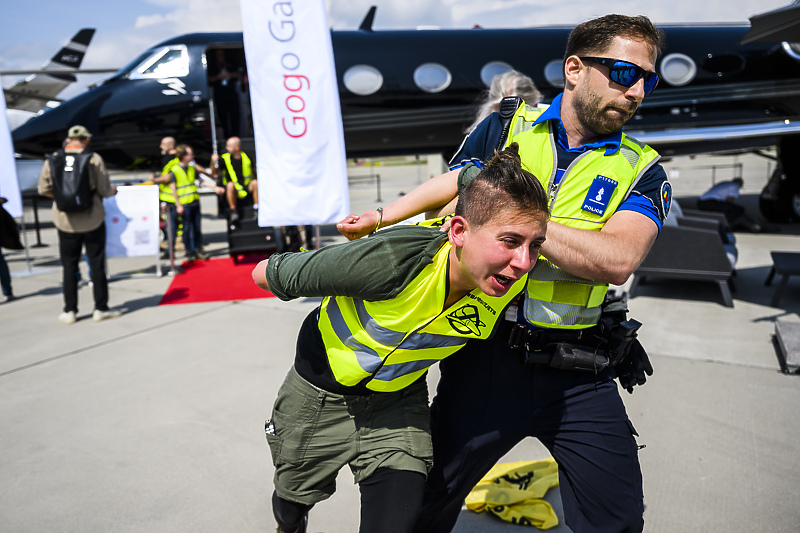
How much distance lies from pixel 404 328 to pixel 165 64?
9568 mm

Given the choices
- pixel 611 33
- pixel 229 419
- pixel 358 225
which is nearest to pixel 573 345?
pixel 358 225

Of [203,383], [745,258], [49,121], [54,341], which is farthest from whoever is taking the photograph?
[49,121]

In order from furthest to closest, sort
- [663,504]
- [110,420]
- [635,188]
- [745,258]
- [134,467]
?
1. [745,258]
2. [110,420]
3. [134,467]
4. [663,504]
5. [635,188]

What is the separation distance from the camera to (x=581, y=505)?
1685 mm

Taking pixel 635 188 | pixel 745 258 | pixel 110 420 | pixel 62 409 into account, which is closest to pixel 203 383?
pixel 110 420

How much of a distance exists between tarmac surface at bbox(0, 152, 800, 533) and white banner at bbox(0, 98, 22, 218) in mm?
2115

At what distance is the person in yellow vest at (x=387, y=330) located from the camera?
4.66 ft

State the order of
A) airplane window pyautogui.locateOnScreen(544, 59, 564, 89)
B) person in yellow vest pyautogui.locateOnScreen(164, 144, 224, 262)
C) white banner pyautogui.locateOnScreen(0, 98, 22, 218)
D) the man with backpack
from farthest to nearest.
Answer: airplane window pyautogui.locateOnScreen(544, 59, 564, 89), person in yellow vest pyautogui.locateOnScreen(164, 144, 224, 262), white banner pyautogui.locateOnScreen(0, 98, 22, 218), the man with backpack

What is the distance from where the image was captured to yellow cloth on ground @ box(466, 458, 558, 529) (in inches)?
96.0

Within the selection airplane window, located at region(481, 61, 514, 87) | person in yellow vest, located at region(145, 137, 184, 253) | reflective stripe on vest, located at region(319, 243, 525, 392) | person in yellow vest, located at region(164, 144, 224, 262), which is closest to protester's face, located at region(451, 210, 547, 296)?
reflective stripe on vest, located at region(319, 243, 525, 392)

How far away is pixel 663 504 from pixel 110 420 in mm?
3341

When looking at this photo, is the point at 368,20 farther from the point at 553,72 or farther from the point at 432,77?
the point at 553,72

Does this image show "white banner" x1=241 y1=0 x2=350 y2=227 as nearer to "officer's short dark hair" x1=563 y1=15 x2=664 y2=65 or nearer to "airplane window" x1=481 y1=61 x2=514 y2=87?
"officer's short dark hair" x1=563 y1=15 x2=664 y2=65

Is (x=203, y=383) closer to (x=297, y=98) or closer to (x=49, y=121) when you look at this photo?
(x=297, y=98)
